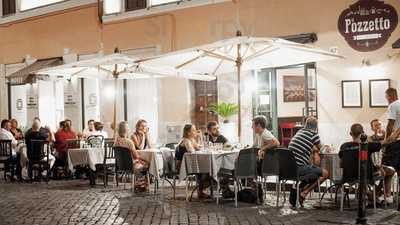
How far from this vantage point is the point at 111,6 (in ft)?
62.8

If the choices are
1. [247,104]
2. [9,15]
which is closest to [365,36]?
[247,104]

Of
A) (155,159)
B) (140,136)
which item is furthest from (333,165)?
(140,136)

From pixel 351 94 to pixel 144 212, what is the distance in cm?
640

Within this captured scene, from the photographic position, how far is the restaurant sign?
13.5 meters

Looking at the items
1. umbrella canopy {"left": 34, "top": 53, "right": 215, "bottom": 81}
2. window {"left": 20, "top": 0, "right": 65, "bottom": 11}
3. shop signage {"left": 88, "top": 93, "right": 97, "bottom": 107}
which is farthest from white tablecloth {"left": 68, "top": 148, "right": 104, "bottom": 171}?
window {"left": 20, "top": 0, "right": 65, "bottom": 11}

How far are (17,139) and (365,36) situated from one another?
29.0 ft

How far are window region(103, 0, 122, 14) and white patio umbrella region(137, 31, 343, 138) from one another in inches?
264

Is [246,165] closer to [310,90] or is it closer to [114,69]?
[310,90]

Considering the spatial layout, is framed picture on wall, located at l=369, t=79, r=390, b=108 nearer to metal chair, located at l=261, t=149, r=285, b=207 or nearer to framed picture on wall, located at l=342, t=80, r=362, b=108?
framed picture on wall, located at l=342, t=80, r=362, b=108

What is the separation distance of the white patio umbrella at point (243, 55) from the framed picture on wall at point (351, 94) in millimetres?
2343

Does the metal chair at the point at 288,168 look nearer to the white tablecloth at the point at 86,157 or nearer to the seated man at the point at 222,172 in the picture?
the seated man at the point at 222,172

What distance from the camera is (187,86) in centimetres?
1725

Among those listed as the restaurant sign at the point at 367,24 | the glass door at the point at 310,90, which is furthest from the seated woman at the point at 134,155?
the restaurant sign at the point at 367,24

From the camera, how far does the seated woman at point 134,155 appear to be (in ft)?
38.2
